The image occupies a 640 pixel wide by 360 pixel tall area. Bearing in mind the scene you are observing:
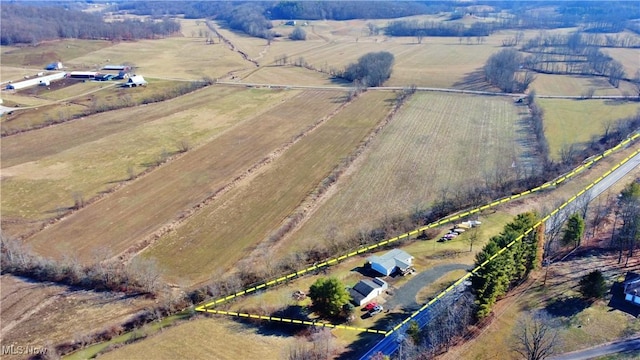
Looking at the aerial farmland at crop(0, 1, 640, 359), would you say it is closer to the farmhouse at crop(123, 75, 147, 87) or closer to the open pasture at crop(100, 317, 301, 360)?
the open pasture at crop(100, 317, 301, 360)

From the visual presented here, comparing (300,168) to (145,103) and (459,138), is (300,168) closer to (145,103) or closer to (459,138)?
(459,138)

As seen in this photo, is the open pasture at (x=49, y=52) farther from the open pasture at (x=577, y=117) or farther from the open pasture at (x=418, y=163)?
the open pasture at (x=577, y=117)

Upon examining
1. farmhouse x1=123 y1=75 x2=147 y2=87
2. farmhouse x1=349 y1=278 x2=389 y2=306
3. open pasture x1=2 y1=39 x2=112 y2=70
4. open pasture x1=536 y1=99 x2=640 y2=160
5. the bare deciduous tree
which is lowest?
the bare deciduous tree

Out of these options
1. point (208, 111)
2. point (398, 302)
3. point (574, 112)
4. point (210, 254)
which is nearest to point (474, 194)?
point (398, 302)

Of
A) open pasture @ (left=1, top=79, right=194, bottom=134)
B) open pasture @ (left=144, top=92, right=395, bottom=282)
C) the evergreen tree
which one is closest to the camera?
the evergreen tree

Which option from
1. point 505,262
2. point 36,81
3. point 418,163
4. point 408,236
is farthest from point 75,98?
point 505,262

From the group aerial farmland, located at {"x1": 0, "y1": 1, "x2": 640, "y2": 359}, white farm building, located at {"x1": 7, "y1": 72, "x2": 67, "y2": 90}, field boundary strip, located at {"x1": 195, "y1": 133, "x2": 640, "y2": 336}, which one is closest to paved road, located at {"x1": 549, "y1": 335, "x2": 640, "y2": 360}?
aerial farmland, located at {"x1": 0, "y1": 1, "x2": 640, "y2": 359}
